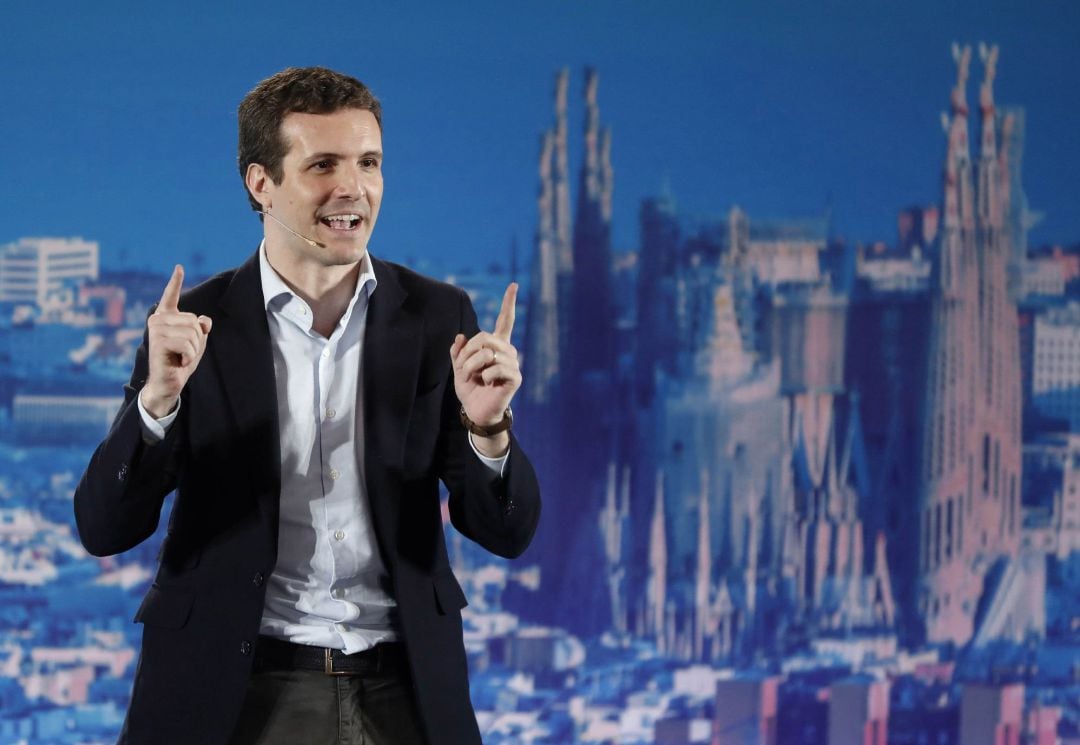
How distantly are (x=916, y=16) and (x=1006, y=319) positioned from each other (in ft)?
3.49

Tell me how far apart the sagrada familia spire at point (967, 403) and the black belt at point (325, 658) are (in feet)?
10.8

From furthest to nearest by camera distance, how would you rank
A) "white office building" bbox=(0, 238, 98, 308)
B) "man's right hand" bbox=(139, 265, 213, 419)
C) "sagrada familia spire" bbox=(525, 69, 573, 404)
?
"sagrada familia spire" bbox=(525, 69, 573, 404)
"white office building" bbox=(0, 238, 98, 308)
"man's right hand" bbox=(139, 265, 213, 419)

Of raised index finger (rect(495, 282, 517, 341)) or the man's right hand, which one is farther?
raised index finger (rect(495, 282, 517, 341))

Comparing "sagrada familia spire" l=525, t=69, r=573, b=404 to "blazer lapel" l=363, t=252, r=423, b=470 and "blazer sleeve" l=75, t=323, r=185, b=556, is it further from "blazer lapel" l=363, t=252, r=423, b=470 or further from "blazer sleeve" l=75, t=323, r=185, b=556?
"blazer sleeve" l=75, t=323, r=185, b=556

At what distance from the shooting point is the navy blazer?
139 centimetres

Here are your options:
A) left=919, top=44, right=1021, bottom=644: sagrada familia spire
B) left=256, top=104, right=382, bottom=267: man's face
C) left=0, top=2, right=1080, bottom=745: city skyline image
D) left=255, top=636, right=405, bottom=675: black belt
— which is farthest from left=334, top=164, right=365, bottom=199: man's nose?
left=919, top=44, right=1021, bottom=644: sagrada familia spire

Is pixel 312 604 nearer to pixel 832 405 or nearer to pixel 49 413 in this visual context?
pixel 49 413

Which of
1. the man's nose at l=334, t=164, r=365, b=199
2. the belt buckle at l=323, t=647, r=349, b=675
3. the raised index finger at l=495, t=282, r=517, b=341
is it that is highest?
the man's nose at l=334, t=164, r=365, b=199

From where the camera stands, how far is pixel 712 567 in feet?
14.2

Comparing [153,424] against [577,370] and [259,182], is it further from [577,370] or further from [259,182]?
[577,370]

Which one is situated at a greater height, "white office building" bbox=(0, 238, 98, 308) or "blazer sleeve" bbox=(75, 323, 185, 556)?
"white office building" bbox=(0, 238, 98, 308)

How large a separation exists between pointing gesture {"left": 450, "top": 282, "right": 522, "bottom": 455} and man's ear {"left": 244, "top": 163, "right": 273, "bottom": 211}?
1.00ft

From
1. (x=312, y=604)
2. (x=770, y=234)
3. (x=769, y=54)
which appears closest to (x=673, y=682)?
(x=770, y=234)

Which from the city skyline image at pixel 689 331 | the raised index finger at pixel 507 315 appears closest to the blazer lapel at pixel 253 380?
the raised index finger at pixel 507 315
